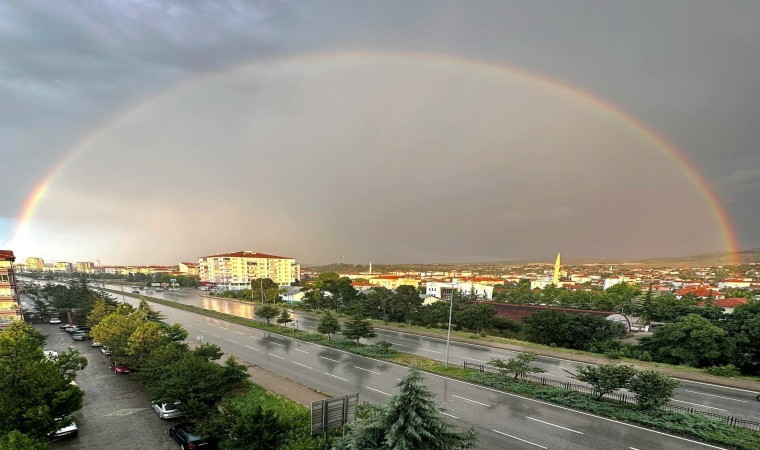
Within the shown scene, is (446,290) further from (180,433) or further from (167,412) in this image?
(180,433)

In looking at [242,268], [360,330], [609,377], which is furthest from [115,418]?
[242,268]

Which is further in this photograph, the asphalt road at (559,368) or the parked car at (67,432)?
the asphalt road at (559,368)

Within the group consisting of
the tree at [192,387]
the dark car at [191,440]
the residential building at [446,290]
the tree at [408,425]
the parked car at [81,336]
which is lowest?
the residential building at [446,290]

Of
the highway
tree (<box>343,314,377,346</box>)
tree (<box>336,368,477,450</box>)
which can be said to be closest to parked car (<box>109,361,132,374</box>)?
the highway

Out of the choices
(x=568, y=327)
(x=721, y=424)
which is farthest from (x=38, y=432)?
(x=568, y=327)

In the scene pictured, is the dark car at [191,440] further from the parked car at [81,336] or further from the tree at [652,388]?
the parked car at [81,336]

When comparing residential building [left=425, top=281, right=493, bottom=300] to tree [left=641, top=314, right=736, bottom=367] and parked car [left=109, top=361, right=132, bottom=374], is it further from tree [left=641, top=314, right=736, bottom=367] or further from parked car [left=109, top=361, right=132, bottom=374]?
parked car [left=109, top=361, right=132, bottom=374]

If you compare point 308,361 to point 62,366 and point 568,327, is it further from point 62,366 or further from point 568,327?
point 568,327

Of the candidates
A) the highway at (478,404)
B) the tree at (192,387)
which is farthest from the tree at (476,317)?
the tree at (192,387)

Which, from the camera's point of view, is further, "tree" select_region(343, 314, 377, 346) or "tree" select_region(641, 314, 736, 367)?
"tree" select_region(343, 314, 377, 346)
